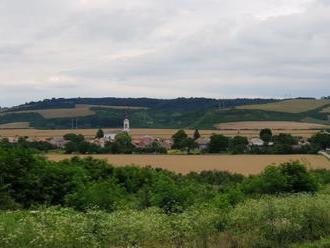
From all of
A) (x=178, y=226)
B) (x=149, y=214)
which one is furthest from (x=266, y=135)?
(x=178, y=226)

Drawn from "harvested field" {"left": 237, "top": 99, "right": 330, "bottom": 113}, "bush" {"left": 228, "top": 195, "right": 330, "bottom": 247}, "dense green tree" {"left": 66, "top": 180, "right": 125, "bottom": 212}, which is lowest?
"dense green tree" {"left": 66, "top": 180, "right": 125, "bottom": 212}

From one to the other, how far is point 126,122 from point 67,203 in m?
106

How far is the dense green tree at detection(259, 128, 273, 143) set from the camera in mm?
92675

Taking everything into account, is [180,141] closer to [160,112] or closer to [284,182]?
[284,182]

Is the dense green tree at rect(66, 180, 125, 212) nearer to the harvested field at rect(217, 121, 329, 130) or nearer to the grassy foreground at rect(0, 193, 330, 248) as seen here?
the grassy foreground at rect(0, 193, 330, 248)

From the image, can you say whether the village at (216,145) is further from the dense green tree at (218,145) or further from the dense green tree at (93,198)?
the dense green tree at (93,198)

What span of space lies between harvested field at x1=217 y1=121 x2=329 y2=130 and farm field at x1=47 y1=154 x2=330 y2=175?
35.2 metres

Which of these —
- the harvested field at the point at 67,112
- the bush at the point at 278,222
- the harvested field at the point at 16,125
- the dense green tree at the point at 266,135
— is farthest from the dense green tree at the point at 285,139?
the harvested field at the point at 67,112

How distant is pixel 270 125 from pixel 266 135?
59.6ft

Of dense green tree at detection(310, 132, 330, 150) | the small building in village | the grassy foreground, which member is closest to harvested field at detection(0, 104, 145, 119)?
the small building in village

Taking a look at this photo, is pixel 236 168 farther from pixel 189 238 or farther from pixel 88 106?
pixel 88 106

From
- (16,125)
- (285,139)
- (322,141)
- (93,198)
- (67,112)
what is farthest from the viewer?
(67,112)

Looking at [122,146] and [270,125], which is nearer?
[122,146]

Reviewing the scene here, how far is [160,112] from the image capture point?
164 metres
